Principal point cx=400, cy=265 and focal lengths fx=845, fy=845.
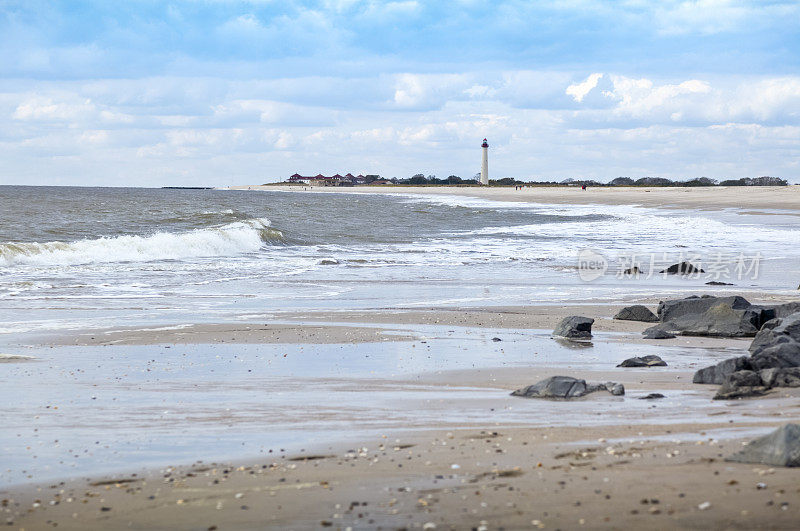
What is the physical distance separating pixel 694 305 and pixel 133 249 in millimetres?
18866

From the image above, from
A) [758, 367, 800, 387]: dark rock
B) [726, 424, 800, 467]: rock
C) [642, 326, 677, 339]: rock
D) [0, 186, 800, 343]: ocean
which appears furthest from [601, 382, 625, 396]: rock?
[0, 186, 800, 343]: ocean

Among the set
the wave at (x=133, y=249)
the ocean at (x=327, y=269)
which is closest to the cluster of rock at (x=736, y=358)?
the ocean at (x=327, y=269)

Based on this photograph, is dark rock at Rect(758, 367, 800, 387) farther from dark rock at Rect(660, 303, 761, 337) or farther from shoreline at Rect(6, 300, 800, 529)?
dark rock at Rect(660, 303, 761, 337)

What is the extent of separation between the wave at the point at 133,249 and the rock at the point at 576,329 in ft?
50.9

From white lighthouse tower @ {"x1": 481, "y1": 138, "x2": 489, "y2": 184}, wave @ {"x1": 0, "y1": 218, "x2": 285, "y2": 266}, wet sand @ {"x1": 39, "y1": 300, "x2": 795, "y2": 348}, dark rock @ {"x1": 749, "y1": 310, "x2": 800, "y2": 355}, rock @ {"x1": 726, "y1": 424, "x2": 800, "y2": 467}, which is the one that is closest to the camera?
rock @ {"x1": 726, "y1": 424, "x2": 800, "y2": 467}

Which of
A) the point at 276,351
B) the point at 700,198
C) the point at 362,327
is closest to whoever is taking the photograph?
the point at 276,351

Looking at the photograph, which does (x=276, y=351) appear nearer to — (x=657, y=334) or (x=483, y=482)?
(x=657, y=334)

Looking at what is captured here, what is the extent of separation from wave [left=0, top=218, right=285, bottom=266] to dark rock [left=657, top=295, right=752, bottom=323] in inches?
622

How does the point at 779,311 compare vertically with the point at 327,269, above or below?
above

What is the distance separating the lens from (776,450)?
4.48m

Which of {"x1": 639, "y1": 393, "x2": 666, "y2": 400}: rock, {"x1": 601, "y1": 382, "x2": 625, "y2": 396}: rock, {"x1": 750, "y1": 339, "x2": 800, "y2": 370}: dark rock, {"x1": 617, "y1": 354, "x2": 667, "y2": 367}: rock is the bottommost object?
{"x1": 617, "y1": 354, "x2": 667, "y2": 367}: rock

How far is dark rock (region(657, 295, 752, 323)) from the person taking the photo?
424 inches

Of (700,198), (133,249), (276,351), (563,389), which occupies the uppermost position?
(700,198)

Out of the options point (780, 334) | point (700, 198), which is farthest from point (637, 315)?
point (700, 198)
